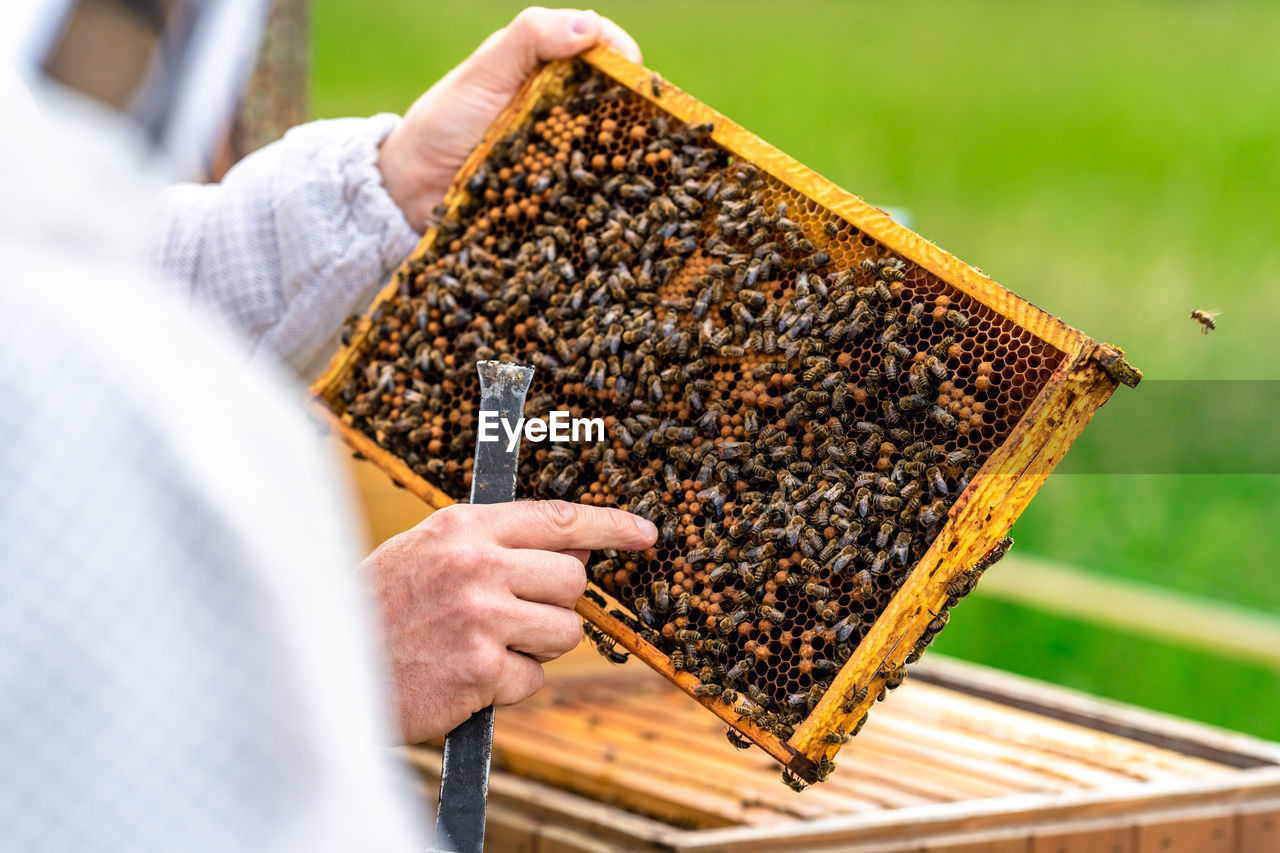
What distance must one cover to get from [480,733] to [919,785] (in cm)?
139

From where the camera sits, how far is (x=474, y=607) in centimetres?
163

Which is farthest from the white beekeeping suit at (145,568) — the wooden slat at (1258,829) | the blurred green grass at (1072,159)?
the blurred green grass at (1072,159)

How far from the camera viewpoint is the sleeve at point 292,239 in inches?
93.8

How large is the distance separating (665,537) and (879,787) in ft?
3.94

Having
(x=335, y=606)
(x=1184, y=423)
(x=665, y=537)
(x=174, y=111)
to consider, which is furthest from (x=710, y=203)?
(x=1184, y=423)

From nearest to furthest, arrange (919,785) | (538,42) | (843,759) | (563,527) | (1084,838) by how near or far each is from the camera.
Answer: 1. (563,527)
2. (538,42)
3. (1084,838)
4. (919,785)
5. (843,759)

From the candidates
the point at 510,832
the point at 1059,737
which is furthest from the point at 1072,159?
the point at 510,832

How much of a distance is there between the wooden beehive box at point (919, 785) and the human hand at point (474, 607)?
0.87 meters

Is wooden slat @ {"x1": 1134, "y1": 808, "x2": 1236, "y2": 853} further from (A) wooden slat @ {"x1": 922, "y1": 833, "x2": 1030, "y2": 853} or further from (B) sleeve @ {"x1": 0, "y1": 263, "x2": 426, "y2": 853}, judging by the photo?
(B) sleeve @ {"x1": 0, "y1": 263, "x2": 426, "y2": 853}

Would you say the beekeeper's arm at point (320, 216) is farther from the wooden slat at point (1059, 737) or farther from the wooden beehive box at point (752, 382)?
the wooden slat at point (1059, 737)

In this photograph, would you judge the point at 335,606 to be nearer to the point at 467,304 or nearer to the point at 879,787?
the point at 467,304

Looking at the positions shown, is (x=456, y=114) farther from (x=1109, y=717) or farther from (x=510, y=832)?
(x=1109, y=717)

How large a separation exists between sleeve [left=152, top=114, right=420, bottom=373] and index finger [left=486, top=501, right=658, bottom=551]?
38.8 inches

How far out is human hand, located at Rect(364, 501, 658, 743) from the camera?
1.63m
